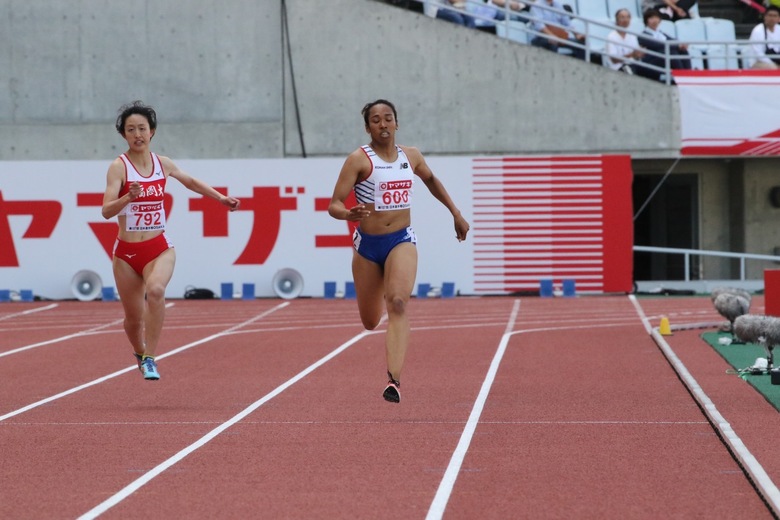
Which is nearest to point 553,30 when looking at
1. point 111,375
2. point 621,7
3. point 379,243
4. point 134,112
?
point 621,7

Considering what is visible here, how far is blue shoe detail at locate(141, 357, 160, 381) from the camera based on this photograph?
992 centimetres

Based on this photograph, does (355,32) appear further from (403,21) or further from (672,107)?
(672,107)

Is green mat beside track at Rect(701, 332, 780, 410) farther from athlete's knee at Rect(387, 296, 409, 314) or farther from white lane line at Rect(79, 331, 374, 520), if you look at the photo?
white lane line at Rect(79, 331, 374, 520)

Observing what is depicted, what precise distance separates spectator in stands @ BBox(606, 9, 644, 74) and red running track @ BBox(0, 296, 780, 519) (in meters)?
9.79

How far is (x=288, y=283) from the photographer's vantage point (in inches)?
870

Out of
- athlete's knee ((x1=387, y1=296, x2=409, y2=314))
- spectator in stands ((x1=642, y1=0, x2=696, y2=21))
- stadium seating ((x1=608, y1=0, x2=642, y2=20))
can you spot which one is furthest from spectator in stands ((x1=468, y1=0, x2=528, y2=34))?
athlete's knee ((x1=387, y1=296, x2=409, y2=314))

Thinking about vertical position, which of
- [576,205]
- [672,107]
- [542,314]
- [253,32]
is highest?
[253,32]

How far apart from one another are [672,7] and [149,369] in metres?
18.9

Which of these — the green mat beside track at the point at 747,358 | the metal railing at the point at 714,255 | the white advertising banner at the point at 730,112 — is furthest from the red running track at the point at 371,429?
the white advertising banner at the point at 730,112

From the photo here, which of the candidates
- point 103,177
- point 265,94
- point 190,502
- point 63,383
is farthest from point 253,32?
point 190,502

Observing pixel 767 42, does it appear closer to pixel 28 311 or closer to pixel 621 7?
pixel 621 7

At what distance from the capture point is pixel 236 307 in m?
20.6

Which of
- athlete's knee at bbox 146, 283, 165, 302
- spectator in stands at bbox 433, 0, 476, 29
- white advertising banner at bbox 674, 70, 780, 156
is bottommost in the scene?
athlete's knee at bbox 146, 283, 165, 302

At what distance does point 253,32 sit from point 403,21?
2662 mm
